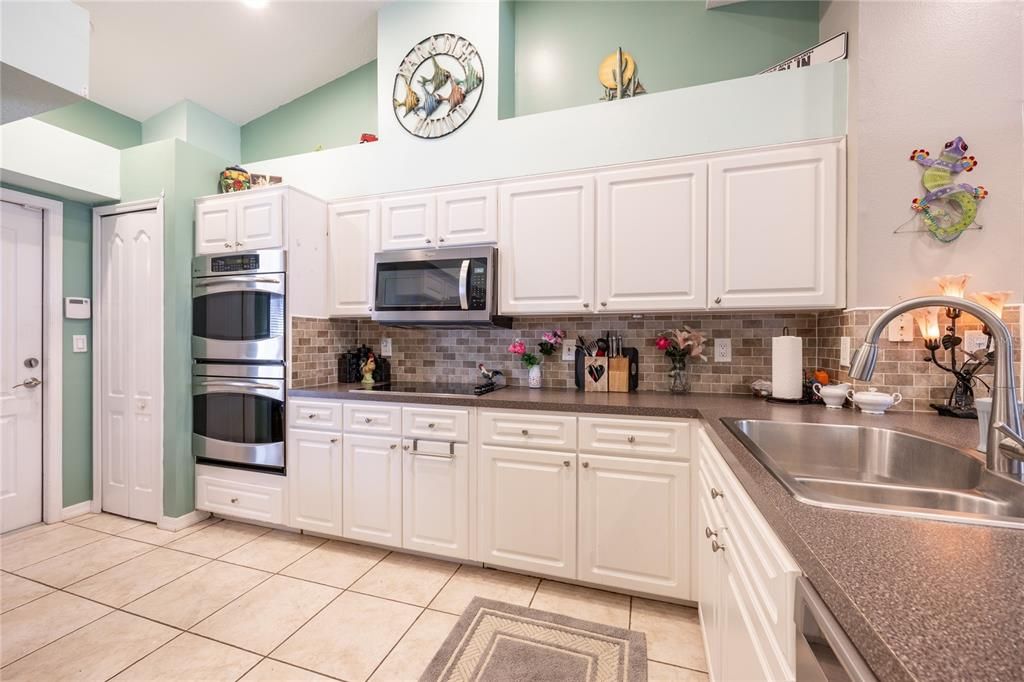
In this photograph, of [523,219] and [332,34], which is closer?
[523,219]

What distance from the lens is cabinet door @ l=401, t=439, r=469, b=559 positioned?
7.36 feet

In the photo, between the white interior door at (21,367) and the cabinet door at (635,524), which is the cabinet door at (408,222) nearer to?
the cabinet door at (635,524)

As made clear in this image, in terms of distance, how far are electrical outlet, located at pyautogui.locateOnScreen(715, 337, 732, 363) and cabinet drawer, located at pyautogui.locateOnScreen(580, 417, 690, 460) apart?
759mm

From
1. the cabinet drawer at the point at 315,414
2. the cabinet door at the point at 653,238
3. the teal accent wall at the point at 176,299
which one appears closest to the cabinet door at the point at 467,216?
the cabinet door at the point at 653,238

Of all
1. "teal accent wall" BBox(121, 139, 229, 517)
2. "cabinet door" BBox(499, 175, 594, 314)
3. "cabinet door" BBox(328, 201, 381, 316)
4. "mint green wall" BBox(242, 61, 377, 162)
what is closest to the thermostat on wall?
"teal accent wall" BBox(121, 139, 229, 517)

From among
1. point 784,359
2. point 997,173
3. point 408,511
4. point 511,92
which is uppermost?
point 511,92

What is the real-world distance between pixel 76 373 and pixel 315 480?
2050mm

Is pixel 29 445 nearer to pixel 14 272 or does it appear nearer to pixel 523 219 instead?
pixel 14 272

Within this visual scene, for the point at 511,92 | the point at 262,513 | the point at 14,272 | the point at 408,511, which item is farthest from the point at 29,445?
the point at 511,92

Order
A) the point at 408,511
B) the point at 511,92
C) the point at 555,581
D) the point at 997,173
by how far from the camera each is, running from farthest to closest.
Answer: the point at 511,92
the point at 408,511
the point at 555,581
the point at 997,173

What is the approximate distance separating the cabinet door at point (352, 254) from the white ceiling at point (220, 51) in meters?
1.32

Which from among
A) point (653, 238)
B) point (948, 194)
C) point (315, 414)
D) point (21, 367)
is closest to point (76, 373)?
point (21, 367)

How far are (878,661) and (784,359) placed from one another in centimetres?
194

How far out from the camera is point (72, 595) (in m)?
→ 2.06
